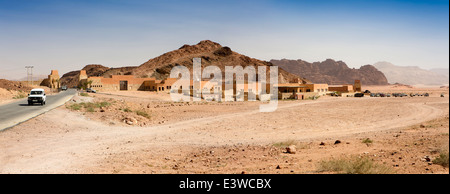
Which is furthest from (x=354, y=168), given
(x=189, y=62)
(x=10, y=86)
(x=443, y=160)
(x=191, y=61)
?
(x=191, y=61)

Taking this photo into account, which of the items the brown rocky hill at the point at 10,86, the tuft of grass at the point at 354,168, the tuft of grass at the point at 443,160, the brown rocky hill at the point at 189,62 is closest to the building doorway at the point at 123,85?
the brown rocky hill at the point at 10,86

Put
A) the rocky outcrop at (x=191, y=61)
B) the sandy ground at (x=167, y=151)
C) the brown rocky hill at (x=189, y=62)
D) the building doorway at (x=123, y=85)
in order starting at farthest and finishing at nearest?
the brown rocky hill at (x=189, y=62) < the rocky outcrop at (x=191, y=61) < the building doorway at (x=123, y=85) < the sandy ground at (x=167, y=151)

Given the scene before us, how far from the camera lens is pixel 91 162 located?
9219 millimetres

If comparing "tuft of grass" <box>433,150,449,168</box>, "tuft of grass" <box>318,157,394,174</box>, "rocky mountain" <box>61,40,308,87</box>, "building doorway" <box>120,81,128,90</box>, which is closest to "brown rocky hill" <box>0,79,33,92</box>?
"building doorway" <box>120,81,128,90</box>

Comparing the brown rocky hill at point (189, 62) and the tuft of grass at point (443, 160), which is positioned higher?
the brown rocky hill at point (189, 62)

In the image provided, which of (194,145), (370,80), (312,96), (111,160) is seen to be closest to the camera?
(111,160)

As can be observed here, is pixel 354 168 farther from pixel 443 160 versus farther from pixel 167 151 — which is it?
pixel 167 151

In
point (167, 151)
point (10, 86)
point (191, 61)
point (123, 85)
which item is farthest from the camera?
point (191, 61)

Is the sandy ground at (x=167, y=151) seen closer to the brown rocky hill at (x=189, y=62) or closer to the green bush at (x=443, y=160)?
the green bush at (x=443, y=160)

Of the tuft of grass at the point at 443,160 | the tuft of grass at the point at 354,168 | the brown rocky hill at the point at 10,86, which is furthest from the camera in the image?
the brown rocky hill at the point at 10,86

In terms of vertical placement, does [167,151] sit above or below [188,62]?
below
